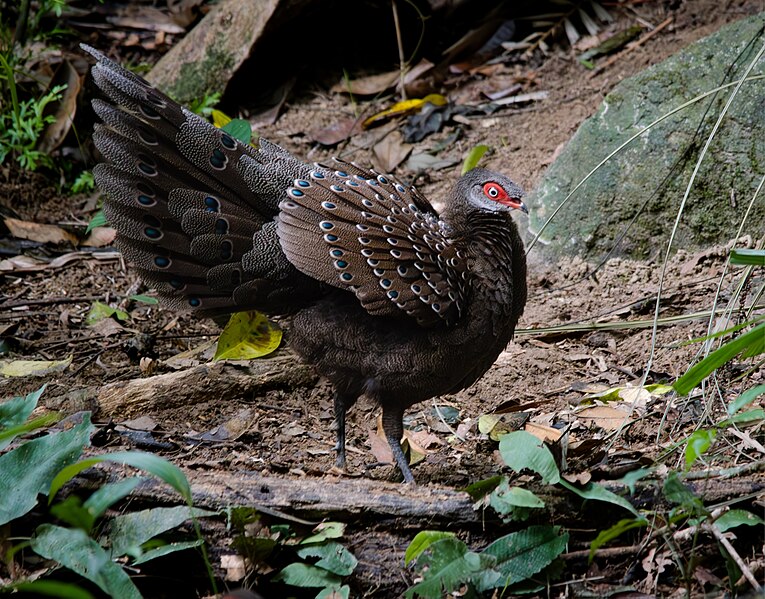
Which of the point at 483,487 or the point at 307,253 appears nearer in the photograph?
the point at 483,487

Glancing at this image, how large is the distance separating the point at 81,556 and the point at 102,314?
2691 millimetres

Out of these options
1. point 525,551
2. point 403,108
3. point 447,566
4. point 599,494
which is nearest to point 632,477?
point 599,494

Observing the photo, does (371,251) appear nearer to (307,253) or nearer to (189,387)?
(307,253)

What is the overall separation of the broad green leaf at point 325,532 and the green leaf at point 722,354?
1.21 metres

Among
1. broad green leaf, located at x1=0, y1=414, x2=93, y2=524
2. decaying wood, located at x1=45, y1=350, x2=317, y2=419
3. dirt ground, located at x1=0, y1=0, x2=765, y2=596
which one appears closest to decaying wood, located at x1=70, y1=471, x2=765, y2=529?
dirt ground, located at x1=0, y1=0, x2=765, y2=596

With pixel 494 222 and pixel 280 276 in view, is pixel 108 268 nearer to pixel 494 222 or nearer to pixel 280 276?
pixel 280 276

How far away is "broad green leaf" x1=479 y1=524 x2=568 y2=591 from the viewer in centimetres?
287

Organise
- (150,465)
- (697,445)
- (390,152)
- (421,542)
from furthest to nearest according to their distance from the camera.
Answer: (390,152) < (421,542) < (697,445) < (150,465)

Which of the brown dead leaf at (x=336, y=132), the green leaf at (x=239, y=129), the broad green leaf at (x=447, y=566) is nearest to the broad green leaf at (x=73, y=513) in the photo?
the broad green leaf at (x=447, y=566)

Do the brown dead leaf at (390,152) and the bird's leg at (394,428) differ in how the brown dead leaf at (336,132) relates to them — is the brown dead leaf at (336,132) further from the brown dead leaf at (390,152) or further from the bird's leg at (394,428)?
the bird's leg at (394,428)

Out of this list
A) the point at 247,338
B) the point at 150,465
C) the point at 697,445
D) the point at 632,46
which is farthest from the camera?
the point at 632,46

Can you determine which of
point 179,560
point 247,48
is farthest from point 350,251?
point 247,48

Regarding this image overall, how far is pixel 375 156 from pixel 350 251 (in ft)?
10.7

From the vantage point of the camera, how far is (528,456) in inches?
119
